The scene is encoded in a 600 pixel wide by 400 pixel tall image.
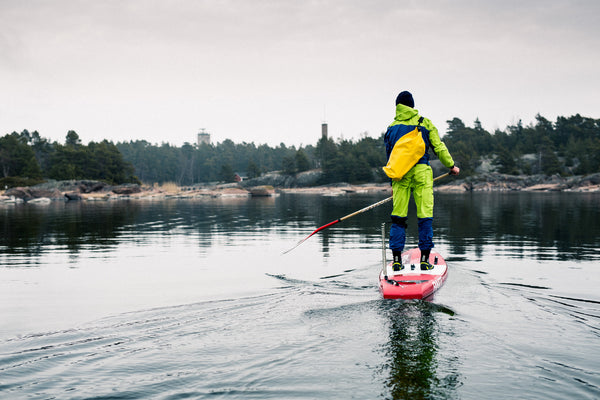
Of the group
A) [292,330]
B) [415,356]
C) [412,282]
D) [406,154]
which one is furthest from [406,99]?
[415,356]

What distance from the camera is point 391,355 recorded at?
439cm

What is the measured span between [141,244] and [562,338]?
1359cm

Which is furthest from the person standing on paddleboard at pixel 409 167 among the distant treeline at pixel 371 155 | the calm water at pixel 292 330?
the distant treeline at pixel 371 155

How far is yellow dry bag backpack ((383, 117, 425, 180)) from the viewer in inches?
297

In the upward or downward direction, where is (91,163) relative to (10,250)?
upward

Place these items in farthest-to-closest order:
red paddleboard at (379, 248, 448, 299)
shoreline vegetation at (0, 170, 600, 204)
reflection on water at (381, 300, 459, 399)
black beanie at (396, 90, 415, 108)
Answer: shoreline vegetation at (0, 170, 600, 204) → black beanie at (396, 90, 415, 108) → red paddleboard at (379, 248, 448, 299) → reflection on water at (381, 300, 459, 399)

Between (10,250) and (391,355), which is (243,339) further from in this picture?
(10,250)

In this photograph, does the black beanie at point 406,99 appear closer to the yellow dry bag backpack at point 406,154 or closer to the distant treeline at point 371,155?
the yellow dry bag backpack at point 406,154

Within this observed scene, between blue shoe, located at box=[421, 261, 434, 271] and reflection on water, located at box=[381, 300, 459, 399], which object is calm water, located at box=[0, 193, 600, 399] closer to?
reflection on water, located at box=[381, 300, 459, 399]

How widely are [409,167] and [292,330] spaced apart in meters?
3.59

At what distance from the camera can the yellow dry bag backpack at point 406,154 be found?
7.54m

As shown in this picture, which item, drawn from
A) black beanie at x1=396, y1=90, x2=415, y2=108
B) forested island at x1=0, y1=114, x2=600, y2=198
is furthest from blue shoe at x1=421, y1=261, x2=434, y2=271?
forested island at x1=0, y1=114, x2=600, y2=198

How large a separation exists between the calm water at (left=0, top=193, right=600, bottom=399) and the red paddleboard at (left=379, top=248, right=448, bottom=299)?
21 centimetres

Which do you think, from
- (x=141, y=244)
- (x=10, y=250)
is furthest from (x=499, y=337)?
(x=10, y=250)
